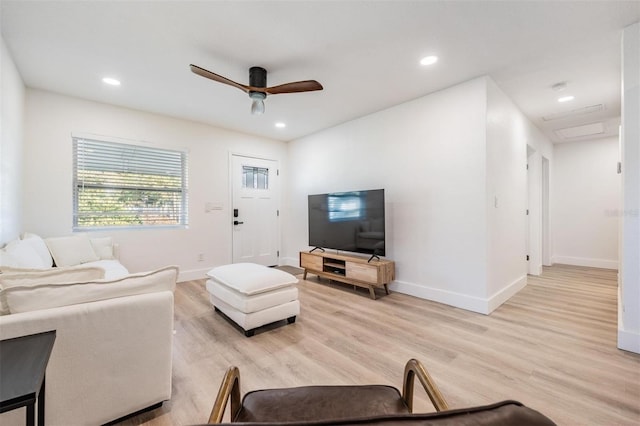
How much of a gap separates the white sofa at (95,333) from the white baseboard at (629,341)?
330cm

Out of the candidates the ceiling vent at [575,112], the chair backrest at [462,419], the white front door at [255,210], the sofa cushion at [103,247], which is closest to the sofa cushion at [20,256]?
the sofa cushion at [103,247]

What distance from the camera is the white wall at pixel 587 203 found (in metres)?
5.05

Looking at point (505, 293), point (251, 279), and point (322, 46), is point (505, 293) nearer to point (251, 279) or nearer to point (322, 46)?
point (251, 279)

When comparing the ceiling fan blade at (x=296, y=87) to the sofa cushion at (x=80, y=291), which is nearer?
the sofa cushion at (x=80, y=291)

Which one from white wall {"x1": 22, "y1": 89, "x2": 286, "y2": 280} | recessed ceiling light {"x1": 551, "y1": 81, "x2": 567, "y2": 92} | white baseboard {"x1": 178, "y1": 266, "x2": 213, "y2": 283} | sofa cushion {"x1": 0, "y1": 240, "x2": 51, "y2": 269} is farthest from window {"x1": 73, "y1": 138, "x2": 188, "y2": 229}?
recessed ceiling light {"x1": 551, "y1": 81, "x2": 567, "y2": 92}

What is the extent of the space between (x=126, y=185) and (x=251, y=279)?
2.66 m

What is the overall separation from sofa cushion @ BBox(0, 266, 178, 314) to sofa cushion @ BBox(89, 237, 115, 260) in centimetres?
248

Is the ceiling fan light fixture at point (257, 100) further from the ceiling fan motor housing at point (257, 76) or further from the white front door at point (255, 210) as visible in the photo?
the white front door at point (255, 210)

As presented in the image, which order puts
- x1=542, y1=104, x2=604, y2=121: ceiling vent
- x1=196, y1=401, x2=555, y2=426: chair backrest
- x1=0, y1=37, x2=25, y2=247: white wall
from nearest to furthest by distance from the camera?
x1=196, y1=401, x2=555, y2=426: chair backrest → x1=0, y1=37, x2=25, y2=247: white wall → x1=542, y1=104, x2=604, y2=121: ceiling vent

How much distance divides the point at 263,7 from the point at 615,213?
22.5ft

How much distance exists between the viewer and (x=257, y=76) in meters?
2.73

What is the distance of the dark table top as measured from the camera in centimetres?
68

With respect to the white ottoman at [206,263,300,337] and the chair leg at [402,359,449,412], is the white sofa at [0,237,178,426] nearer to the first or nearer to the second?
the white ottoman at [206,263,300,337]

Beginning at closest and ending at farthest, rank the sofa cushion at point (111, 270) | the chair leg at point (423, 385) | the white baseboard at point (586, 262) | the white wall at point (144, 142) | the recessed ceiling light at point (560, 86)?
1. the chair leg at point (423, 385)
2. the sofa cushion at point (111, 270)
3. the recessed ceiling light at point (560, 86)
4. the white wall at point (144, 142)
5. the white baseboard at point (586, 262)
